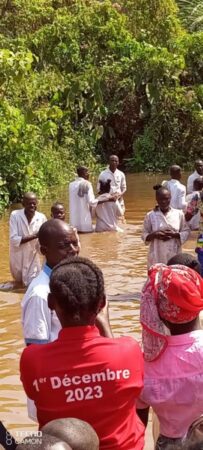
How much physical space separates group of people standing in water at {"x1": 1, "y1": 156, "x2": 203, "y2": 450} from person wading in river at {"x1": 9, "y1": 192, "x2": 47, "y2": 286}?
216 inches

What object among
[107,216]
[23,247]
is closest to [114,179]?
[107,216]

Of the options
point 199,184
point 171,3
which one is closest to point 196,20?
point 171,3

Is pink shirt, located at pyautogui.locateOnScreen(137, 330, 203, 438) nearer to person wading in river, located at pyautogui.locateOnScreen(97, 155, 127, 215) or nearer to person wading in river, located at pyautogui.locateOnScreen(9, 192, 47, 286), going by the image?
person wading in river, located at pyautogui.locateOnScreen(9, 192, 47, 286)

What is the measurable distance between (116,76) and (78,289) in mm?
23754

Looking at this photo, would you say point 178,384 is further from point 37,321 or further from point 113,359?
point 37,321

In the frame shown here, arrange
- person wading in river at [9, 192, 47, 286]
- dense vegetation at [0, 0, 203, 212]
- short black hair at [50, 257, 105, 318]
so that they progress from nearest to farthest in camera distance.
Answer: short black hair at [50, 257, 105, 318] < person wading in river at [9, 192, 47, 286] < dense vegetation at [0, 0, 203, 212]

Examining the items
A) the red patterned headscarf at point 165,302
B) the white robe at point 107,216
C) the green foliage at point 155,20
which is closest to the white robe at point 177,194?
the white robe at point 107,216

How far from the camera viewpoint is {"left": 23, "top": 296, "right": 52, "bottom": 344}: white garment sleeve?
404 cm

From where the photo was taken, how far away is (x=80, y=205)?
575 inches

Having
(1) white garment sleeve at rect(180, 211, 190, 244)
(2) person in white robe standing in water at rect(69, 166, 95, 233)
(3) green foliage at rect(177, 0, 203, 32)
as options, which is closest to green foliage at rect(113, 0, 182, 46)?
(3) green foliage at rect(177, 0, 203, 32)

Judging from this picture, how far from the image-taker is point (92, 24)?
25.9m

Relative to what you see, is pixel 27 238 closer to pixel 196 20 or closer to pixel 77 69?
pixel 77 69

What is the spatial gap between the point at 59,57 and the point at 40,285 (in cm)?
2193

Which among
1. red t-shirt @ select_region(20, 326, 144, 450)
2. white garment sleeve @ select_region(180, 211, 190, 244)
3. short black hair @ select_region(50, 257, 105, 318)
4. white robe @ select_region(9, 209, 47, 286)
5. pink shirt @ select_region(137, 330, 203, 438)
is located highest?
short black hair @ select_region(50, 257, 105, 318)
